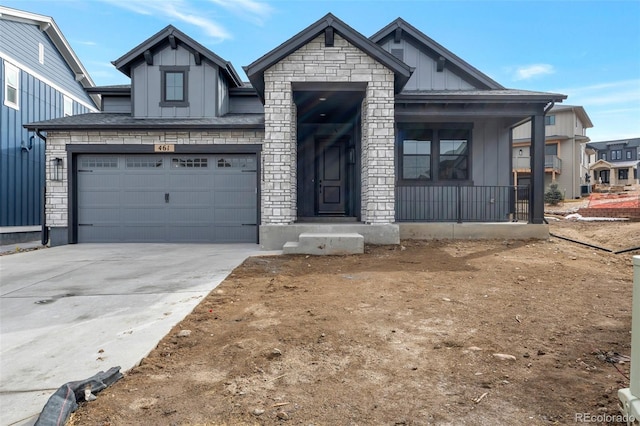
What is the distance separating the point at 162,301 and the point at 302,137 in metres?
7.79

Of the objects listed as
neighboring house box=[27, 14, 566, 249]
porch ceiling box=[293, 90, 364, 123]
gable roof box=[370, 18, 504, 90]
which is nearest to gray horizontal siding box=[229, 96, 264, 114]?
neighboring house box=[27, 14, 566, 249]

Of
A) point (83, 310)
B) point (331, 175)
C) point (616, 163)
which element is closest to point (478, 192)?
point (331, 175)

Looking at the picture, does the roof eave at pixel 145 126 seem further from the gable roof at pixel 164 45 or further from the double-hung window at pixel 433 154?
the double-hung window at pixel 433 154

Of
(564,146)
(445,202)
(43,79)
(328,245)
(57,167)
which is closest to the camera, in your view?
(328,245)

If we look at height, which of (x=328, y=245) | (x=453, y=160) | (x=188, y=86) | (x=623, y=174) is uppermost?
(x=623, y=174)

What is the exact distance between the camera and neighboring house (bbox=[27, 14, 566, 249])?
8047 millimetres

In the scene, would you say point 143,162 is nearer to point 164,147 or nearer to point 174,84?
point 164,147

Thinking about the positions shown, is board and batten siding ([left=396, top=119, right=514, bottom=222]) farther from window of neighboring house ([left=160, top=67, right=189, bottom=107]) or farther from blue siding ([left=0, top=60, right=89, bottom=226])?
blue siding ([left=0, top=60, right=89, bottom=226])

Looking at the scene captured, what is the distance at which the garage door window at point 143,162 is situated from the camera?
968cm

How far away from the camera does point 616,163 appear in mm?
44781

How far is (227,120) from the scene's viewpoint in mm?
9898

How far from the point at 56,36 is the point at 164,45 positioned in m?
5.71

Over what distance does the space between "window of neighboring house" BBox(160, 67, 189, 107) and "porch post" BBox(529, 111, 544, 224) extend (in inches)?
377

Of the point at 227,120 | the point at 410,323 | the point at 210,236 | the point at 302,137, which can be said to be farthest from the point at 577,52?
the point at 410,323
